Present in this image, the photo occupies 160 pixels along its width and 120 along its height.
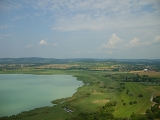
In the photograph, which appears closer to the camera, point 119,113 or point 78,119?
point 78,119

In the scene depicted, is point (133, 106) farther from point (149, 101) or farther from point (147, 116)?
point (147, 116)

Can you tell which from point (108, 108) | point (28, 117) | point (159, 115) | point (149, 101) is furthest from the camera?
point (149, 101)

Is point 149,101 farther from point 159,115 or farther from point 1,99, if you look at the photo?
point 1,99

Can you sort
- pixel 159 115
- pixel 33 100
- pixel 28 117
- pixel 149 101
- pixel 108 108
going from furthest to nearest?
pixel 33 100, pixel 149 101, pixel 108 108, pixel 28 117, pixel 159 115

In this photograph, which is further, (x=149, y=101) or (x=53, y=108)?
(x=149, y=101)

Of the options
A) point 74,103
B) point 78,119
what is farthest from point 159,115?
point 74,103

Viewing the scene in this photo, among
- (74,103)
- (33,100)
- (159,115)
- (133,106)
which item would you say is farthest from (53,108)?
(159,115)

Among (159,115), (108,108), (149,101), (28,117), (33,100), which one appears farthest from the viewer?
(33,100)

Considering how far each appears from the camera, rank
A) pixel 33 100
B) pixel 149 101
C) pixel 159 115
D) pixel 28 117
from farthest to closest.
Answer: pixel 33 100, pixel 149 101, pixel 28 117, pixel 159 115
